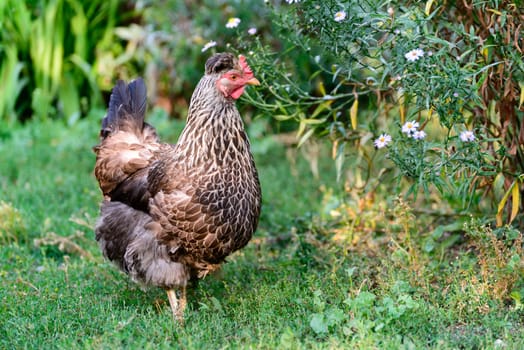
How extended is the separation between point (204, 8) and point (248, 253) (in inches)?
162

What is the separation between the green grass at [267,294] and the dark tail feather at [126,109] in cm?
80

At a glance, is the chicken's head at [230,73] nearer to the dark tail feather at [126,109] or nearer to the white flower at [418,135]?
the white flower at [418,135]

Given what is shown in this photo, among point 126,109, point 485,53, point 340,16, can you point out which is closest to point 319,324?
point 340,16

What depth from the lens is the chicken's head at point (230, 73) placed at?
13.4 ft

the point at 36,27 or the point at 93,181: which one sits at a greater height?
the point at 36,27

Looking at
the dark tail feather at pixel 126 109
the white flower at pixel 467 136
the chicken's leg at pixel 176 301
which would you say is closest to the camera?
the white flower at pixel 467 136

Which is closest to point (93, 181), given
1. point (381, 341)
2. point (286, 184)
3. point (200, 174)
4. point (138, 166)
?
point (286, 184)

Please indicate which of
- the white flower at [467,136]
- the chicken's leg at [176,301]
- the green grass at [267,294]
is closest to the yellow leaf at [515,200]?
the green grass at [267,294]

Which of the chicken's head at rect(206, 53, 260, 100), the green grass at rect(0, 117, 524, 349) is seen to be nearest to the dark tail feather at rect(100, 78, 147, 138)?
the green grass at rect(0, 117, 524, 349)

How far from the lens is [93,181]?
6867 mm

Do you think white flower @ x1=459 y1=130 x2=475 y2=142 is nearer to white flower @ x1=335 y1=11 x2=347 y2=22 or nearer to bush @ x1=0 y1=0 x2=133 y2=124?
white flower @ x1=335 y1=11 x2=347 y2=22

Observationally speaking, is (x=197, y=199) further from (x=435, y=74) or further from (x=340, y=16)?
(x=435, y=74)

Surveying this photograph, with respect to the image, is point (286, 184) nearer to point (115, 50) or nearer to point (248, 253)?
point (248, 253)

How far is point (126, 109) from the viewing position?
498cm
